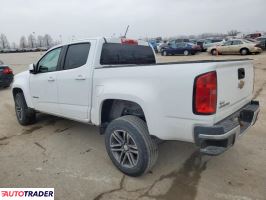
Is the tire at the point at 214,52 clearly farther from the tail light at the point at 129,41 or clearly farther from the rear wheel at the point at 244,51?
the tail light at the point at 129,41

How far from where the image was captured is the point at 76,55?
4.34 m

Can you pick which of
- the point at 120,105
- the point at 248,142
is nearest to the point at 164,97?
the point at 120,105

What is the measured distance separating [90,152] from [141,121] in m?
1.37

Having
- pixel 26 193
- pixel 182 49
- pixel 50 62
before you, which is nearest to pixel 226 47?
pixel 182 49

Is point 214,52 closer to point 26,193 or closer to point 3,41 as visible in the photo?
point 26,193

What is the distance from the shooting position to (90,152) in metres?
4.37

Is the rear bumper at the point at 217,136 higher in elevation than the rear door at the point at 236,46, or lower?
lower

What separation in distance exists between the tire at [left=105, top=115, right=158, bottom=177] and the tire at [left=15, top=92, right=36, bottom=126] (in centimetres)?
283

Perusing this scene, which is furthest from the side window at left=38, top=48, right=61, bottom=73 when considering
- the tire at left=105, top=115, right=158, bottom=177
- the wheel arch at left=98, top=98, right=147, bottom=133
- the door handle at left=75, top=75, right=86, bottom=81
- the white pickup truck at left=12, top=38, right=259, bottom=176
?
the tire at left=105, top=115, right=158, bottom=177

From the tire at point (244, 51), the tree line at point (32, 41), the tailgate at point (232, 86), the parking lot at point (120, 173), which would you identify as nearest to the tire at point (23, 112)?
the parking lot at point (120, 173)

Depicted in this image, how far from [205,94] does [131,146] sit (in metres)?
1.26

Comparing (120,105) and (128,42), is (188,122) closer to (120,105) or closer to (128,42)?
(120,105)

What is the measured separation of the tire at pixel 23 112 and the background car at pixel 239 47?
72.4ft

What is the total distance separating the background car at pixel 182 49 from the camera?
91.6ft
